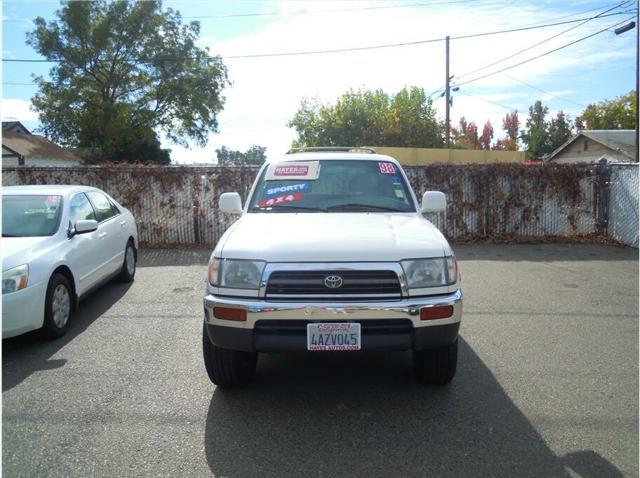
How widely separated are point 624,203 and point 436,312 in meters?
9.49

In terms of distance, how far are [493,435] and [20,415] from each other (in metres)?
3.18

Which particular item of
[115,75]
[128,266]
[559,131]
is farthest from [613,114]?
[128,266]

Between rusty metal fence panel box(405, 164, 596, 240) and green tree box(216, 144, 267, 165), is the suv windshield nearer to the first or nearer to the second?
rusty metal fence panel box(405, 164, 596, 240)

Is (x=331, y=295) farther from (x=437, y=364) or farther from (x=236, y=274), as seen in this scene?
(x=437, y=364)

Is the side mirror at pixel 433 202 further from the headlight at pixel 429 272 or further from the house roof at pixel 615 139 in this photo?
the house roof at pixel 615 139

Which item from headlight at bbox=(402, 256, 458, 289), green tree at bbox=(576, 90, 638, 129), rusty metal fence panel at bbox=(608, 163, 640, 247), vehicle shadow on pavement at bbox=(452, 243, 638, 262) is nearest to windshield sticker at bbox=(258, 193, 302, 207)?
headlight at bbox=(402, 256, 458, 289)

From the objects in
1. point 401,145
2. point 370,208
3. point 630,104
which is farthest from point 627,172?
point 630,104

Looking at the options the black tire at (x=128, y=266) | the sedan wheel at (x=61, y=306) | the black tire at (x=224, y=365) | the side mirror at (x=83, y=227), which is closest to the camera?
the black tire at (x=224, y=365)

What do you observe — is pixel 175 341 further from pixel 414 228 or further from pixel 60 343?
pixel 414 228

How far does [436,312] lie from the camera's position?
3.41m

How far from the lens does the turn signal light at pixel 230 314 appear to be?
3.39 meters

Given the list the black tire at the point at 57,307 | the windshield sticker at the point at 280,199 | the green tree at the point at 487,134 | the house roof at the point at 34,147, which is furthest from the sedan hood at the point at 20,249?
the green tree at the point at 487,134

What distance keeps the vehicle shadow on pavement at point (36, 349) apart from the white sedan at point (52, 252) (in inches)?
5.3

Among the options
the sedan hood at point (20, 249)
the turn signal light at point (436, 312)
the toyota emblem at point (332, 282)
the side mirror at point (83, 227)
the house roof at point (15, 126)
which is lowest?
the turn signal light at point (436, 312)
